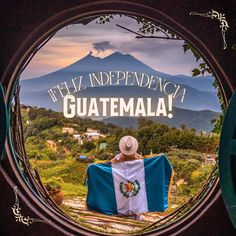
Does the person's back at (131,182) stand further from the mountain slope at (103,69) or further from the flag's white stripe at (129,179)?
the mountain slope at (103,69)

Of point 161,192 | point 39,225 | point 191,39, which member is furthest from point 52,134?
point 191,39

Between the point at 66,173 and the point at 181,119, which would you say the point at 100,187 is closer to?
the point at 66,173

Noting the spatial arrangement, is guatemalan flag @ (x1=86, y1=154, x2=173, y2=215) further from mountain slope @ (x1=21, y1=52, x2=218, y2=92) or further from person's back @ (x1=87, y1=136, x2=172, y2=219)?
mountain slope @ (x1=21, y1=52, x2=218, y2=92)

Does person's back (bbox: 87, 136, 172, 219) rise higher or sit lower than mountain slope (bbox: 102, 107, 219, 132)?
lower

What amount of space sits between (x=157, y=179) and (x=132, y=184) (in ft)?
0.61

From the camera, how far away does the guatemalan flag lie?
362 centimetres

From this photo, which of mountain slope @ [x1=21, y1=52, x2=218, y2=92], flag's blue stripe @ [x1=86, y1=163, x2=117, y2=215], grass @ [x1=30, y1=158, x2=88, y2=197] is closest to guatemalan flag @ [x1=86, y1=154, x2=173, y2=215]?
flag's blue stripe @ [x1=86, y1=163, x2=117, y2=215]

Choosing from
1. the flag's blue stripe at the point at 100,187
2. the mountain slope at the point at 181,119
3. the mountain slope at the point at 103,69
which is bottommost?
the flag's blue stripe at the point at 100,187

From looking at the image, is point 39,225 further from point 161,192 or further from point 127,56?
point 127,56

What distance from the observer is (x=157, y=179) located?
144 inches

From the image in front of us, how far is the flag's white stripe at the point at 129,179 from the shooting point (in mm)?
3658

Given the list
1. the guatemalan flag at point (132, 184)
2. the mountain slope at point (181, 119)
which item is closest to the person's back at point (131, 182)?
the guatemalan flag at point (132, 184)

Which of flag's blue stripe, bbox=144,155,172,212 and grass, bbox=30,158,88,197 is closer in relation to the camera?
flag's blue stripe, bbox=144,155,172,212

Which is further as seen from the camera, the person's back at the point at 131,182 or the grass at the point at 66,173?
the grass at the point at 66,173
